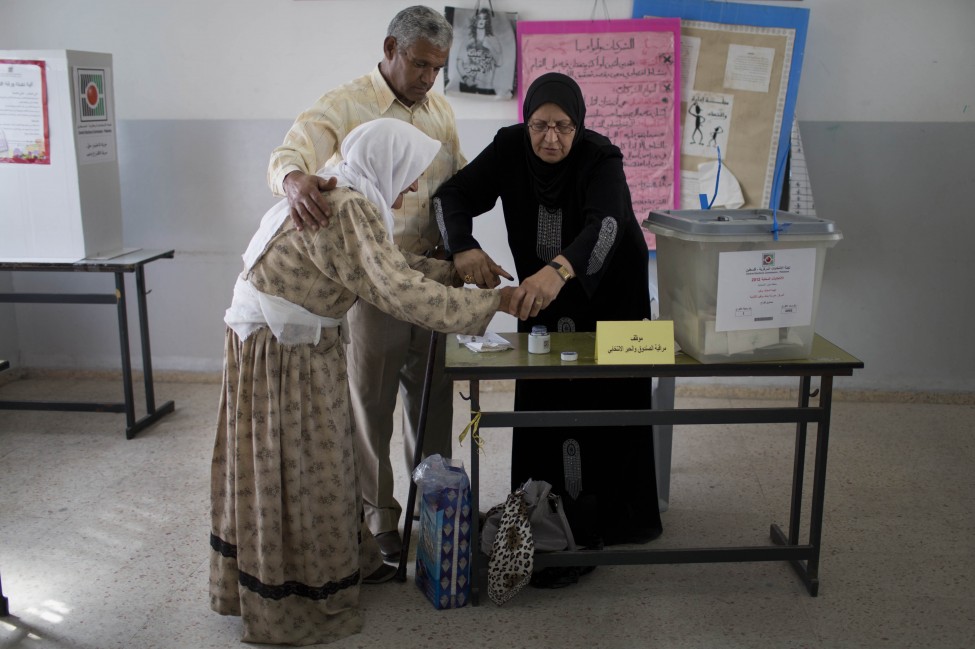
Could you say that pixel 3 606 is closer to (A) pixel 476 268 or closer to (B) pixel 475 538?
(B) pixel 475 538

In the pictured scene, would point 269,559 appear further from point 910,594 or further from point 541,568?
point 910,594

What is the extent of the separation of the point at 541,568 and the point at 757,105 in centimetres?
228

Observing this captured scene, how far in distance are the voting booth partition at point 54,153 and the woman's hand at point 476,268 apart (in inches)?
73.2

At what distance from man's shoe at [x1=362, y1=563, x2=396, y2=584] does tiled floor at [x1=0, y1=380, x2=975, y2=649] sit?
23mm

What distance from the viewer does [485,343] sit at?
2.51 metres

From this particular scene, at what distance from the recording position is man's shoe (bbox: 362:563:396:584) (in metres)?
2.67

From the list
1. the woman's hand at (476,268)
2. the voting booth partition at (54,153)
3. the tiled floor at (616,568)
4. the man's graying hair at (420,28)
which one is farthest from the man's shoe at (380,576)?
the voting booth partition at (54,153)

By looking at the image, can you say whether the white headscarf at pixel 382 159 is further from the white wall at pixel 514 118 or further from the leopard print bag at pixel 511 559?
the white wall at pixel 514 118

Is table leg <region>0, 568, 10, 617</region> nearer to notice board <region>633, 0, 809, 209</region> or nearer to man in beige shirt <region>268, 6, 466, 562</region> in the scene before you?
man in beige shirt <region>268, 6, 466, 562</region>

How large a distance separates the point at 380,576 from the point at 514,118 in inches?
85.0

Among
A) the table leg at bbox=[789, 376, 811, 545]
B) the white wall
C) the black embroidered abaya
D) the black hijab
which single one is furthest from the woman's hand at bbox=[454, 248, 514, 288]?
the white wall

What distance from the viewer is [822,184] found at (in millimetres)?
4035

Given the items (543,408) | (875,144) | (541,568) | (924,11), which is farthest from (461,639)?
(924,11)

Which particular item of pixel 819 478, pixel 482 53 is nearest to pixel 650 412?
pixel 819 478
